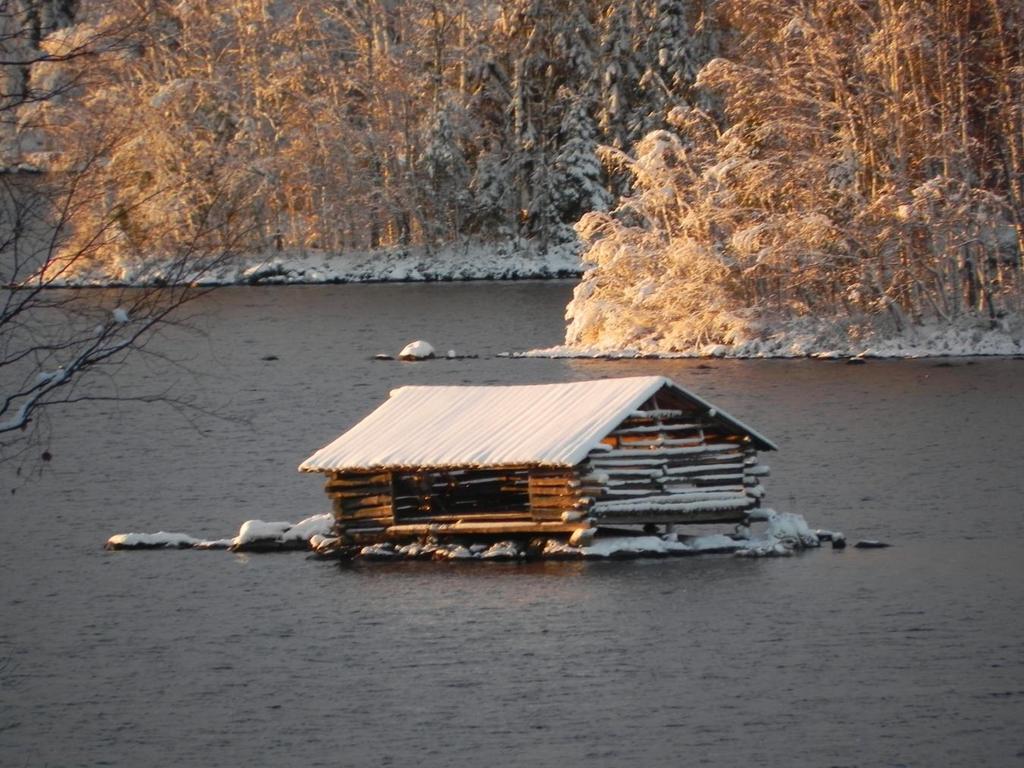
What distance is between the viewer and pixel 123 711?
19.1 metres

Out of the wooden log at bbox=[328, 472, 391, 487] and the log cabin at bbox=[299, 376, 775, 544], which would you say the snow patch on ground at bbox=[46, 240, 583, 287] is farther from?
the wooden log at bbox=[328, 472, 391, 487]

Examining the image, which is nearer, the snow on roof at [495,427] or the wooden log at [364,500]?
the snow on roof at [495,427]

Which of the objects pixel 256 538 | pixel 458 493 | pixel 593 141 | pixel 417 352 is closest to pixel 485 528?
pixel 458 493

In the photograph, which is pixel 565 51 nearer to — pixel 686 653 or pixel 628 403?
pixel 628 403

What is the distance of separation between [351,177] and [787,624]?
78.3 meters

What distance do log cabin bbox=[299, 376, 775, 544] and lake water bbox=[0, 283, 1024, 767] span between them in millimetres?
844

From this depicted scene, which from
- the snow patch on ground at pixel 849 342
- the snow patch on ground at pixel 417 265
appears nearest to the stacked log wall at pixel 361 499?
the snow patch on ground at pixel 849 342

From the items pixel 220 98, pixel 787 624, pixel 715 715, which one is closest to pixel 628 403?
pixel 787 624

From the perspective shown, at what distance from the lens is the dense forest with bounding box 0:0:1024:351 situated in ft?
50.1

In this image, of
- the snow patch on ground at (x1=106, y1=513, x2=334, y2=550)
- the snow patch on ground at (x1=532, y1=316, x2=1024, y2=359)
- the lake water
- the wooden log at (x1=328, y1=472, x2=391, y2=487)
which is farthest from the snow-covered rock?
the snow patch on ground at (x1=532, y1=316, x2=1024, y2=359)

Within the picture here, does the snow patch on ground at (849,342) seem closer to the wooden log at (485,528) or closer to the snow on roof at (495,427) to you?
the snow on roof at (495,427)

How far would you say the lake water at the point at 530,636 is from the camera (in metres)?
17.4

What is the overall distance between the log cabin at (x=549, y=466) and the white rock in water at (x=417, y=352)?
98.4ft

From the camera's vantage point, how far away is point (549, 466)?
2509cm
